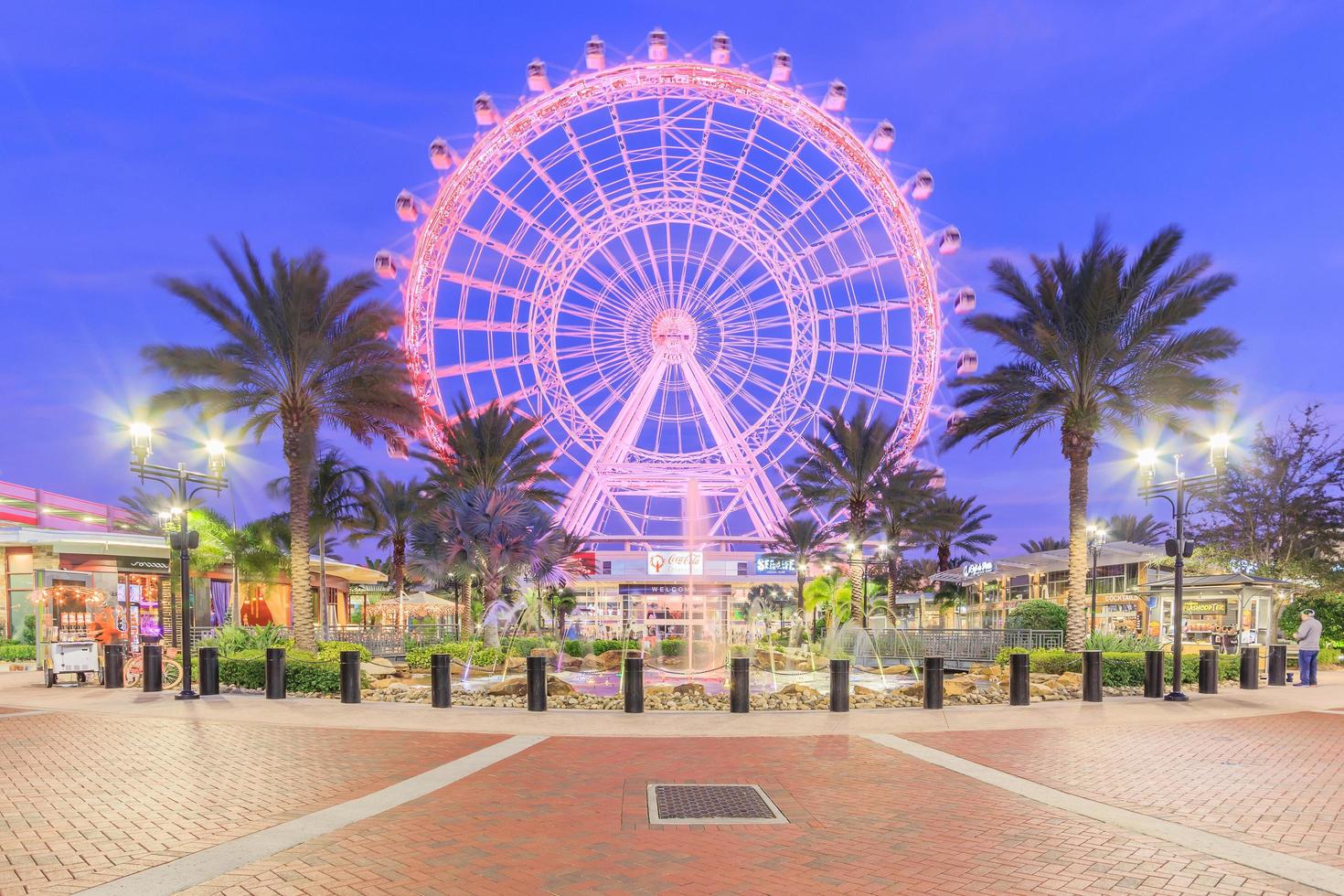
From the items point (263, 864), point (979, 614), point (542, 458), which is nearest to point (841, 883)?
point (263, 864)

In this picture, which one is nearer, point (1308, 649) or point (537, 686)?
point (537, 686)

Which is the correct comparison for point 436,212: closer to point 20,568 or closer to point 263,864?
point 20,568

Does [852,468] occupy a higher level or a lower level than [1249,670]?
higher

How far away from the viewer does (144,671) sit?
17.4 meters

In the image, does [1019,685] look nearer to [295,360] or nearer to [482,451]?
[295,360]

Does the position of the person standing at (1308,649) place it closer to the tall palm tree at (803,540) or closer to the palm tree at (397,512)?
the tall palm tree at (803,540)

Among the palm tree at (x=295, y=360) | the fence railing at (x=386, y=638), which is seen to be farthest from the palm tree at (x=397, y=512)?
the palm tree at (x=295, y=360)

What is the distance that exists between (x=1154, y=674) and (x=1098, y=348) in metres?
7.73

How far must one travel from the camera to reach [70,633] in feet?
83.6

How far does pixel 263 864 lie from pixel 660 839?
271 centimetres

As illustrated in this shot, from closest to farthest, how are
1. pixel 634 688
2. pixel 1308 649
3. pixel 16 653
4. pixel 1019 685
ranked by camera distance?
1. pixel 634 688
2. pixel 1019 685
3. pixel 1308 649
4. pixel 16 653

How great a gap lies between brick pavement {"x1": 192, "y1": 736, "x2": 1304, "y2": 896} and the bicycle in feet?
39.5

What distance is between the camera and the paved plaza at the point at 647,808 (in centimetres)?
588

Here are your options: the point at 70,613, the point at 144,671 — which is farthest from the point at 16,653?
the point at 144,671
